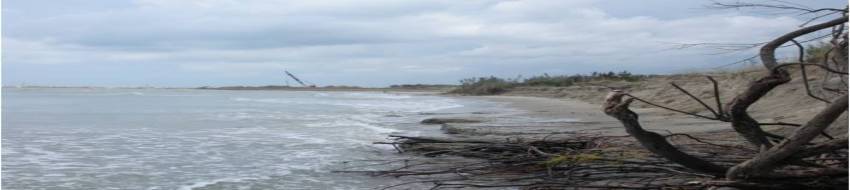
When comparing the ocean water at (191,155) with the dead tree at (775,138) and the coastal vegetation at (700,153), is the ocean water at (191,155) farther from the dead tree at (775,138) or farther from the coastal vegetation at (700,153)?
the dead tree at (775,138)

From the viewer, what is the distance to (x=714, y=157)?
19.5ft

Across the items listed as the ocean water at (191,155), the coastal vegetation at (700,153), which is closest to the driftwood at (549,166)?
the coastal vegetation at (700,153)

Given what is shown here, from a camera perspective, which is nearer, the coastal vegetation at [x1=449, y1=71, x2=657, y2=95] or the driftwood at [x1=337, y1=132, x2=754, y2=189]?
the driftwood at [x1=337, y1=132, x2=754, y2=189]

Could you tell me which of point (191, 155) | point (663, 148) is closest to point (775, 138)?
point (663, 148)

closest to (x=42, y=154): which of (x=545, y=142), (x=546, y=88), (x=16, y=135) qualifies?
(x=16, y=135)

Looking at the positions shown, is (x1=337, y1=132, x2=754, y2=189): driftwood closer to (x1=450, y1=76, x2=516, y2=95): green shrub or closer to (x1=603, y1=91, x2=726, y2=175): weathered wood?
(x1=603, y1=91, x2=726, y2=175): weathered wood

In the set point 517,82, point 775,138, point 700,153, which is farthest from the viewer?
point 517,82

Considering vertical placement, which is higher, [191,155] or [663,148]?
[663,148]

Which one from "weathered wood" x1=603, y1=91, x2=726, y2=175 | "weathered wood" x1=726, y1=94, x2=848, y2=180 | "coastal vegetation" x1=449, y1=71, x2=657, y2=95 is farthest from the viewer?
"coastal vegetation" x1=449, y1=71, x2=657, y2=95

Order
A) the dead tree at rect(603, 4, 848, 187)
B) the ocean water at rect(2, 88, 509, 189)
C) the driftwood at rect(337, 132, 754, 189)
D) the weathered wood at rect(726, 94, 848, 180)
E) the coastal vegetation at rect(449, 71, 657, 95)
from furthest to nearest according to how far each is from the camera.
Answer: the coastal vegetation at rect(449, 71, 657, 95), the ocean water at rect(2, 88, 509, 189), the driftwood at rect(337, 132, 754, 189), the dead tree at rect(603, 4, 848, 187), the weathered wood at rect(726, 94, 848, 180)

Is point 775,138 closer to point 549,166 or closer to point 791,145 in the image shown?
point 791,145

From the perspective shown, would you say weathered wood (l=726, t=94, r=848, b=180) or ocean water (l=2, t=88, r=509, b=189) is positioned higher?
weathered wood (l=726, t=94, r=848, b=180)

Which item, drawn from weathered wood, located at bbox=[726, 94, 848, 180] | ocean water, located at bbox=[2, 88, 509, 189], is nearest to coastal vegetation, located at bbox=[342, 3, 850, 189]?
weathered wood, located at bbox=[726, 94, 848, 180]

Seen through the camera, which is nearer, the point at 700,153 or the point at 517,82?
the point at 700,153
